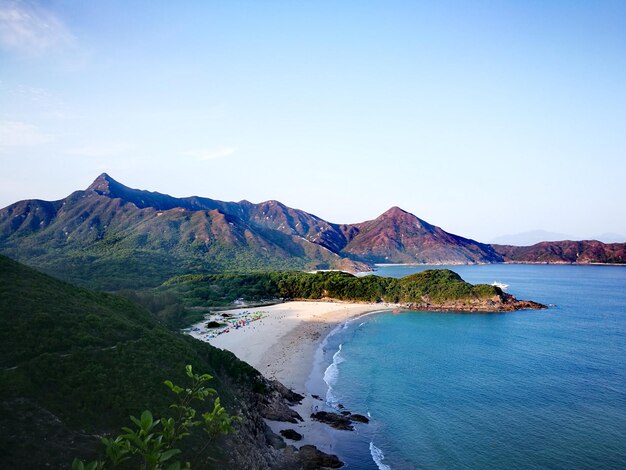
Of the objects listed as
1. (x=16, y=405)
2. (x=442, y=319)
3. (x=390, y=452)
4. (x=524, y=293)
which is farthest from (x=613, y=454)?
(x=524, y=293)

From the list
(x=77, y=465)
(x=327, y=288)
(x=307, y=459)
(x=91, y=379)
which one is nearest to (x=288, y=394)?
(x=307, y=459)

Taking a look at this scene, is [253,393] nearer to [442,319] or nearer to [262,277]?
[442,319]

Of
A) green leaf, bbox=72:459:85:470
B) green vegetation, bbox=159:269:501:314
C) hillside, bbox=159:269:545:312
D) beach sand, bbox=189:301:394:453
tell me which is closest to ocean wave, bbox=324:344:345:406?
beach sand, bbox=189:301:394:453

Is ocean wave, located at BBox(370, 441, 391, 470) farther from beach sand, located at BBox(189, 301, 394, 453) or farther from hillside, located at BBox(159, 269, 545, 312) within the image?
hillside, located at BBox(159, 269, 545, 312)

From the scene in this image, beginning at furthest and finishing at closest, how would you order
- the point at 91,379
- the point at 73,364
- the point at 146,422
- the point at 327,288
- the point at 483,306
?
1. the point at 327,288
2. the point at 483,306
3. the point at 73,364
4. the point at 91,379
5. the point at 146,422

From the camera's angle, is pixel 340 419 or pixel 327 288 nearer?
pixel 340 419

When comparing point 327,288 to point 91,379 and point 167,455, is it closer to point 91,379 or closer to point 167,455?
point 91,379

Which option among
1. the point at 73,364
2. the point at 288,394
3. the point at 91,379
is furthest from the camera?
the point at 288,394

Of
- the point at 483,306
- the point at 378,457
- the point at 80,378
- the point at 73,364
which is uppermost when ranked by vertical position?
the point at 73,364
